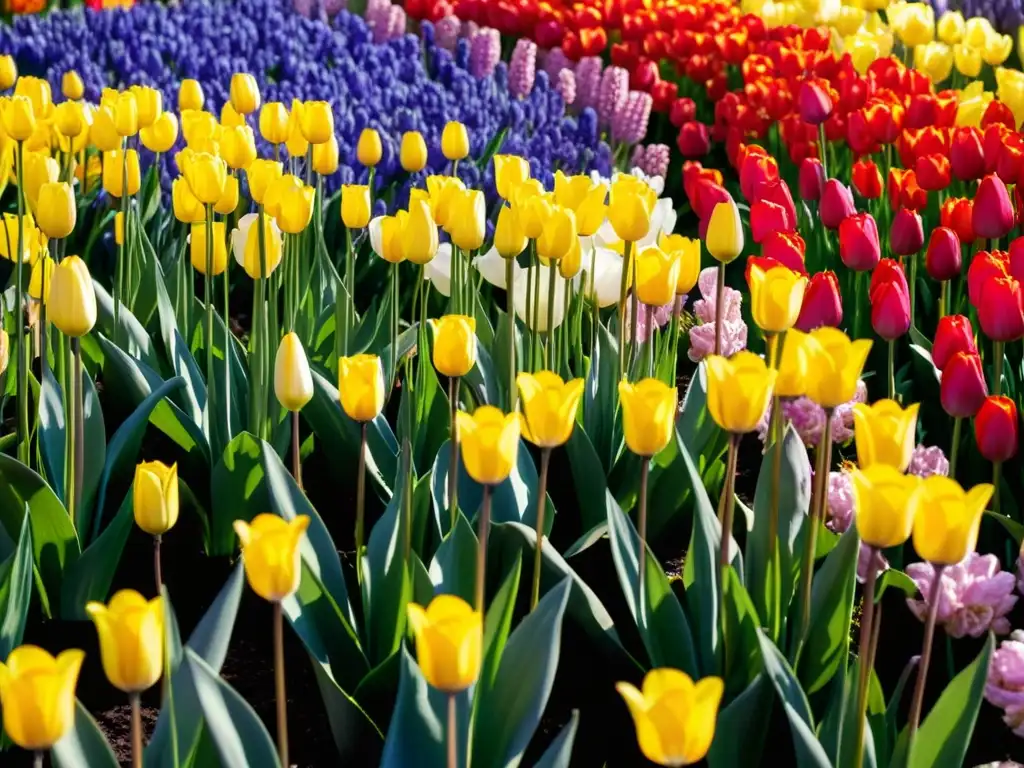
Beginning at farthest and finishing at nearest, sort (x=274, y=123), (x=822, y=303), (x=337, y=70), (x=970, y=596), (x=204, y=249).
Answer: (x=337, y=70)
(x=274, y=123)
(x=204, y=249)
(x=822, y=303)
(x=970, y=596)

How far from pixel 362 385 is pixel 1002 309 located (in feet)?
3.68

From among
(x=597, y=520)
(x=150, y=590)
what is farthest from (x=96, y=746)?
(x=597, y=520)

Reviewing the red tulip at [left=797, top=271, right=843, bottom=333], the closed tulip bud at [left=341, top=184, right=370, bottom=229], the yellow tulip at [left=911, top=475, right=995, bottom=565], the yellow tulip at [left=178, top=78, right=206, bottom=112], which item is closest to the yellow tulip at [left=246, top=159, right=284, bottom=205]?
the closed tulip bud at [left=341, top=184, right=370, bottom=229]

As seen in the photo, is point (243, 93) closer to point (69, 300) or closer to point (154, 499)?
point (69, 300)

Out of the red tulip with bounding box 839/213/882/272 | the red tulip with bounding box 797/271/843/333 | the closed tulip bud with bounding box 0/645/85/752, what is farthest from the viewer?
the red tulip with bounding box 839/213/882/272

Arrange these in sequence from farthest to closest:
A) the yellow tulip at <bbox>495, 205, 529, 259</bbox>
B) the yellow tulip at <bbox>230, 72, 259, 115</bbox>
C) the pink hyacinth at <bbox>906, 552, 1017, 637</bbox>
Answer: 1. the yellow tulip at <bbox>230, 72, 259, 115</bbox>
2. the yellow tulip at <bbox>495, 205, 529, 259</bbox>
3. the pink hyacinth at <bbox>906, 552, 1017, 637</bbox>

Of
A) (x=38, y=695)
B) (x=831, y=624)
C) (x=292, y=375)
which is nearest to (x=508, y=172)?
(x=292, y=375)

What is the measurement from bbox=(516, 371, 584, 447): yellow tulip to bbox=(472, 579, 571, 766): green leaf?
19cm

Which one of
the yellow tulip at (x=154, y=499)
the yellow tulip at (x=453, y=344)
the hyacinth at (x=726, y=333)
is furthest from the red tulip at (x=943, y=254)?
the yellow tulip at (x=154, y=499)

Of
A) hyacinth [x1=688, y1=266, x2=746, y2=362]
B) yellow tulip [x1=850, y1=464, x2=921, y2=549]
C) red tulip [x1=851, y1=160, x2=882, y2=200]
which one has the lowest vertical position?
hyacinth [x1=688, y1=266, x2=746, y2=362]

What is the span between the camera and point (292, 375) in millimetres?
1877

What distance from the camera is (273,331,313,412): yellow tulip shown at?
1865 mm

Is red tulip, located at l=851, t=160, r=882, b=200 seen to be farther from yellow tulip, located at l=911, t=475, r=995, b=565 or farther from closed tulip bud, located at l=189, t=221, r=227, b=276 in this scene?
yellow tulip, located at l=911, t=475, r=995, b=565

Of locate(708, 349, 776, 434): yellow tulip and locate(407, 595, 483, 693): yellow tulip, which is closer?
locate(407, 595, 483, 693): yellow tulip
